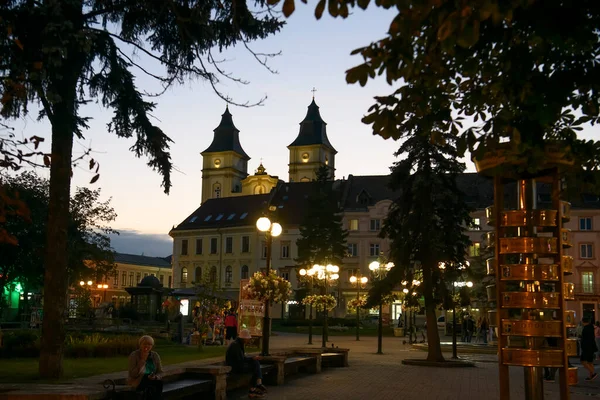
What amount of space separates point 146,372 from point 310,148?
103 meters

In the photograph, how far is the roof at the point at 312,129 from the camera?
113 meters

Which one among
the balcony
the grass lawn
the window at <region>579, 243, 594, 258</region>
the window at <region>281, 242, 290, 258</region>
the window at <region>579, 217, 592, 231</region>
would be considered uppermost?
the window at <region>579, 217, 592, 231</region>

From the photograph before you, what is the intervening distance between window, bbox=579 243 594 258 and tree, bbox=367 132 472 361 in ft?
157

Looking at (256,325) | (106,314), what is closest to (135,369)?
(256,325)

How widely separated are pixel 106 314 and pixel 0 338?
27853mm

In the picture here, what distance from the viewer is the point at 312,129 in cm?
11400

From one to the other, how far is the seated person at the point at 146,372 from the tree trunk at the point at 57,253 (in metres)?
3.55

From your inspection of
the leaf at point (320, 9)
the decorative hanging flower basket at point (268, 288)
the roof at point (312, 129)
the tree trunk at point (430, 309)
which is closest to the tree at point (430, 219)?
the tree trunk at point (430, 309)

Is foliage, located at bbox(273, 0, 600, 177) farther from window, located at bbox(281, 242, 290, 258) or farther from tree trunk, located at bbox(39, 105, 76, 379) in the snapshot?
window, located at bbox(281, 242, 290, 258)

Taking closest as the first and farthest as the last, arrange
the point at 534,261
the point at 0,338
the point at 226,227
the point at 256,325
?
the point at 534,261
the point at 0,338
the point at 256,325
the point at 226,227

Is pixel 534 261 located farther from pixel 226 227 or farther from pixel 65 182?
pixel 226 227

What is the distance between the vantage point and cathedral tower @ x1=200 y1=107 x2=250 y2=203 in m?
111

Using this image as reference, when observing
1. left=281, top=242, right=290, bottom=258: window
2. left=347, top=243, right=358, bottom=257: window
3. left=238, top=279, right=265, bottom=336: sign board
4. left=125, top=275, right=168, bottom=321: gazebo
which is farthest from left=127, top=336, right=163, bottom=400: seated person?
left=281, top=242, right=290, bottom=258: window

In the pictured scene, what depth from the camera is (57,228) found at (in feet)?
44.0
